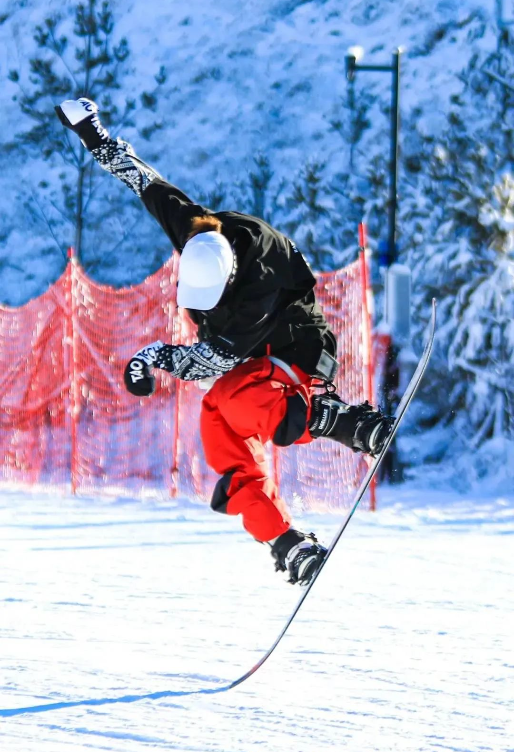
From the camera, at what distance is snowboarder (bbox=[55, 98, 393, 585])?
3973 mm

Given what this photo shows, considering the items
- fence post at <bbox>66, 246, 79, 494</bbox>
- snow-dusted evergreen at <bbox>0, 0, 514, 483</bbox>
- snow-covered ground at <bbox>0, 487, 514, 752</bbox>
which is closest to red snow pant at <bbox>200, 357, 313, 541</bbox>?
snow-covered ground at <bbox>0, 487, 514, 752</bbox>

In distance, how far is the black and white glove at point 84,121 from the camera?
4320 mm

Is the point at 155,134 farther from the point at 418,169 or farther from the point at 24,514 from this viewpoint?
the point at 24,514

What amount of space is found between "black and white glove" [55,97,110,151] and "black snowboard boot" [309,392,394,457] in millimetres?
1503

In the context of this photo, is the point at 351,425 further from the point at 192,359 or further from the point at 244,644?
the point at 244,644

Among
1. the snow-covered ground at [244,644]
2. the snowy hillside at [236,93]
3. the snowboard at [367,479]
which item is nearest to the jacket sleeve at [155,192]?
the snowboard at [367,479]

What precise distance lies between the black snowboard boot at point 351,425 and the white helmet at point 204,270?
31.6 inches

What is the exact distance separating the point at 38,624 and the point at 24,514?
408 cm

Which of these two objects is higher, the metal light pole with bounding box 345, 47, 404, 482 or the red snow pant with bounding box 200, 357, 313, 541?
the metal light pole with bounding box 345, 47, 404, 482

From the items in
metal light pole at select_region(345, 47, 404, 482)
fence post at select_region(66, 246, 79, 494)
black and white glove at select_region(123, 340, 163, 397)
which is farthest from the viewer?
metal light pole at select_region(345, 47, 404, 482)

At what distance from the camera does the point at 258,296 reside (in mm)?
3988

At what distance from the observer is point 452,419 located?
1580 cm

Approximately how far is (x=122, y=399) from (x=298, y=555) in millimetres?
10457

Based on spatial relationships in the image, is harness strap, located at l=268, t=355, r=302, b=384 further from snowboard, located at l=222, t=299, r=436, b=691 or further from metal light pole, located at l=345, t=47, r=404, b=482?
metal light pole, located at l=345, t=47, r=404, b=482
